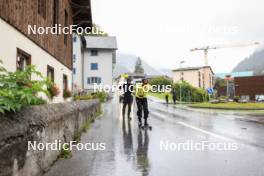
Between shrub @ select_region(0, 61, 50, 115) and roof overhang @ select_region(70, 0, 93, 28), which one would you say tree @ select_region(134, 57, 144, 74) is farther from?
shrub @ select_region(0, 61, 50, 115)

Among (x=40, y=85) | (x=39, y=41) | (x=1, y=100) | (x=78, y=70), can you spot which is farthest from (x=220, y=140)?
(x=78, y=70)

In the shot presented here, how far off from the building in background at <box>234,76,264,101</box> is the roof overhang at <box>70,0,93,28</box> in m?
79.0

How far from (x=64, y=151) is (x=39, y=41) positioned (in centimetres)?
708

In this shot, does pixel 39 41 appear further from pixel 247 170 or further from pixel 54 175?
pixel 247 170

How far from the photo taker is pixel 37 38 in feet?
42.5

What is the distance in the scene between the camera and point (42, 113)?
5.70 metres

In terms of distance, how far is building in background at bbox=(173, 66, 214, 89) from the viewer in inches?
4594

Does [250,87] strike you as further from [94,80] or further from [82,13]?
[82,13]

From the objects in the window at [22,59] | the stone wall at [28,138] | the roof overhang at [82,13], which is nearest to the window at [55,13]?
the roof overhang at [82,13]

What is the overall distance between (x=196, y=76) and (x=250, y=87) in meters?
22.7

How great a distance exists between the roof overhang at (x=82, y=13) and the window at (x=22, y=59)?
10646mm

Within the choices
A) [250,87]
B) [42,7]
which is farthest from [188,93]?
[250,87]

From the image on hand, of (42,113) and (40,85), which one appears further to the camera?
(42,113)

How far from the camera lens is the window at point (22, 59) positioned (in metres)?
11.0
